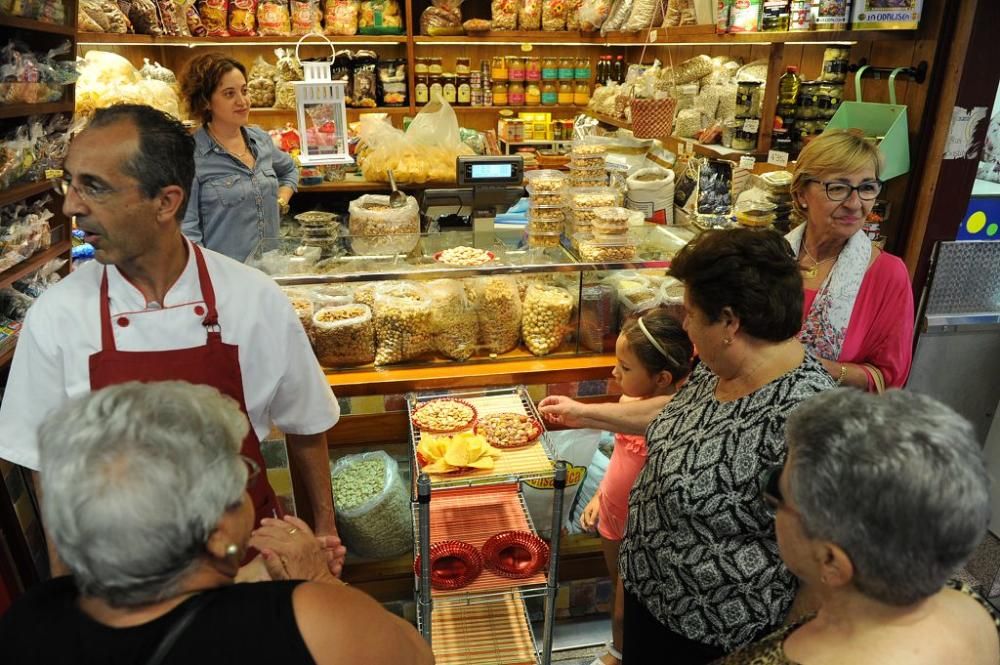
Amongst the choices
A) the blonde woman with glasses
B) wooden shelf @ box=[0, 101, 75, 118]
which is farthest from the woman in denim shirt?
the blonde woman with glasses

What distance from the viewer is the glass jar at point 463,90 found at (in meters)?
5.77

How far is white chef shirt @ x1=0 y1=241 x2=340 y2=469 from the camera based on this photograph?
4.72 ft

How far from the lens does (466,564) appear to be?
6.70ft

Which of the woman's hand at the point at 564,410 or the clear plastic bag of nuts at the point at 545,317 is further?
the clear plastic bag of nuts at the point at 545,317

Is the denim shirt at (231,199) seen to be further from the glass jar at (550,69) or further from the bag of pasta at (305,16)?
the glass jar at (550,69)

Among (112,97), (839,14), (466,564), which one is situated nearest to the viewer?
(466,564)

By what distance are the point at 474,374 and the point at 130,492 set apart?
1.55m

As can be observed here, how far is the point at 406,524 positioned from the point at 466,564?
0.54 m

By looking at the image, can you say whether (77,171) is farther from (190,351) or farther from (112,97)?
(112,97)

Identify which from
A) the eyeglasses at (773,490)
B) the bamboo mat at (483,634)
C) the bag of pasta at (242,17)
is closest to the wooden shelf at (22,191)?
the bamboo mat at (483,634)

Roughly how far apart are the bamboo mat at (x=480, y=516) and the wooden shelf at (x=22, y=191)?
1.64 m

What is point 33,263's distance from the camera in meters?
2.33

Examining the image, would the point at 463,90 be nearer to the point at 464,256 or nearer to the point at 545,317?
the point at 464,256

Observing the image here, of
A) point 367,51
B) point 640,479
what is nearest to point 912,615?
point 640,479
